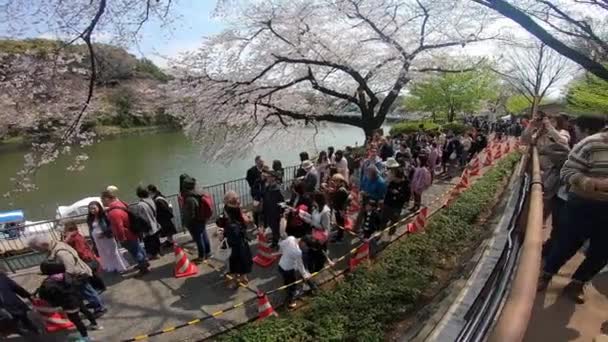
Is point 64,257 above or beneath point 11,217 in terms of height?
above

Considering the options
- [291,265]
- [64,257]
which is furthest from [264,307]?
[64,257]

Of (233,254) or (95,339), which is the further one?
(233,254)

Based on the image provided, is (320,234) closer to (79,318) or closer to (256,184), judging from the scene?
(256,184)

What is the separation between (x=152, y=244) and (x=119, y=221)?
1.11 meters

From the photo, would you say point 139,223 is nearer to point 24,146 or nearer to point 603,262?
point 603,262

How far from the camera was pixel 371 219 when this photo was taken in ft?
22.9

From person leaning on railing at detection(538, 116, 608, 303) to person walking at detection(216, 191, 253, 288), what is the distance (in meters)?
3.87

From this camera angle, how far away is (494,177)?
1188cm

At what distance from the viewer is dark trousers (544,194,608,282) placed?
97.7 inches

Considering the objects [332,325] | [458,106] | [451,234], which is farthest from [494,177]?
[458,106]

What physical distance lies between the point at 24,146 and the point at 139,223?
38665 millimetres

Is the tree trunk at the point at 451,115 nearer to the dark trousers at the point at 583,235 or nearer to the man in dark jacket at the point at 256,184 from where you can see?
the man in dark jacket at the point at 256,184

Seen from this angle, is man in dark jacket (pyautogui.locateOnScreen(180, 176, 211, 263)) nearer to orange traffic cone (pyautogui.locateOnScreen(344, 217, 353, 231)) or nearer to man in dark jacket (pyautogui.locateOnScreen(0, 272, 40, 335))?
man in dark jacket (pyautogui.locateOnScreen(0, 272, 40, 335))

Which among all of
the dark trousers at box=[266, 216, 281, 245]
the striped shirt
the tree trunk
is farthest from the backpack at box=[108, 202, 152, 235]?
the tree trunk
